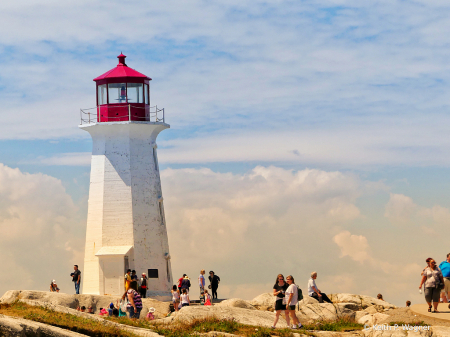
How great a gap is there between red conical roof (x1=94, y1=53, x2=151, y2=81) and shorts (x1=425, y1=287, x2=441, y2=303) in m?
18.5

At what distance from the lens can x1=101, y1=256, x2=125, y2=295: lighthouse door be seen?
3198cm

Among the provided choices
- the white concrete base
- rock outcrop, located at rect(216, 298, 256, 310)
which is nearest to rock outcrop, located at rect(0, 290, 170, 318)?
rock outcrop, located at rect(216, 298, 256, 310)

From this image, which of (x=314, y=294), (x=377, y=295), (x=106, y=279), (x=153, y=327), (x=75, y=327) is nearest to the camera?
(x=75, y=327)

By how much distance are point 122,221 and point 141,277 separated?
2.87 meters

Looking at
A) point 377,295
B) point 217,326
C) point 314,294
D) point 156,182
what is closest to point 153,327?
point 217,326

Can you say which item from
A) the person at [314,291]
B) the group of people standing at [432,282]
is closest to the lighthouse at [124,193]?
the person at [314,291]

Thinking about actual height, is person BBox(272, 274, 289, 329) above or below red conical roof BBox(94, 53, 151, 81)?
below

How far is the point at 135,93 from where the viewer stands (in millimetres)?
34031

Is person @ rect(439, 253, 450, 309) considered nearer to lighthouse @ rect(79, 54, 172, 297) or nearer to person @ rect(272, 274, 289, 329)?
person @ rect(272, 274, 289, 329)

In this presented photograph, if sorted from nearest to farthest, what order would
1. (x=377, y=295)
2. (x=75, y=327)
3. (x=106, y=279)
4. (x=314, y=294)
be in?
(x=75, y=327), (x=314, y=294), (x=377, y=295), (x=106, y=279)

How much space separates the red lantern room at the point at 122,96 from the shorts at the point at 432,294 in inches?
690

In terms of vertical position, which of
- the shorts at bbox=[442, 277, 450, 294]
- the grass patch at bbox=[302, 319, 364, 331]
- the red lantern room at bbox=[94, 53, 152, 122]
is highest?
the red lantern room at bbox=[94, 53, 152, 122]

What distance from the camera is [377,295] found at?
2933cm

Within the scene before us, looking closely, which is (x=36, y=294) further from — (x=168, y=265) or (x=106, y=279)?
(x=168, y=265)
